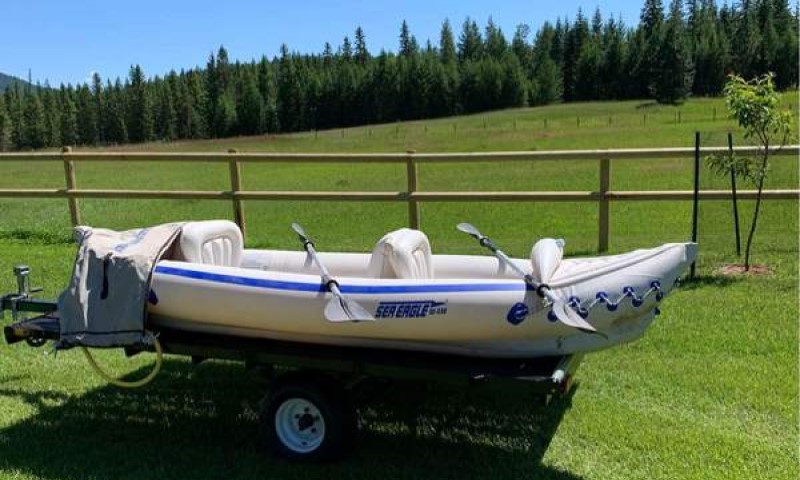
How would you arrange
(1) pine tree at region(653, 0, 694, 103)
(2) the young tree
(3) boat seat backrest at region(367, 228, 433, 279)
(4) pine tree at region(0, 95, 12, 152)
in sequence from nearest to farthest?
(3) boat seat backrest at region(367, 228, 433, 279) → (2) the young tree → (1) pine tree at region(653, 0, 694, 103) → (4) pine tree at region(0, 95, 12, 152)

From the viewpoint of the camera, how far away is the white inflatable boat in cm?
386

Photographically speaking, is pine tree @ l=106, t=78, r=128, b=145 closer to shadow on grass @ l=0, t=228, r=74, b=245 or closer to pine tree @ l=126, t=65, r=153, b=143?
pine tree @ l=126, t=65, r=153, b=143

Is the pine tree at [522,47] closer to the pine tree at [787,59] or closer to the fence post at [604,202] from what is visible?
the pine tree at [787,59]

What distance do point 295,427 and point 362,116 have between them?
4679 inches

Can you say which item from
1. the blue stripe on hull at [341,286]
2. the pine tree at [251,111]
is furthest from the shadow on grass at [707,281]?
the pine tree at [251,111]

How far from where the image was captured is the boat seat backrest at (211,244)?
477 centimetres

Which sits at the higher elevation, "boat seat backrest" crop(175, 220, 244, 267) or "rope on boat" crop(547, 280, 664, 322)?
"boat seat backrest" crop(175, 220, 244, 267)

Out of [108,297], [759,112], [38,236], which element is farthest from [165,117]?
[108,297]

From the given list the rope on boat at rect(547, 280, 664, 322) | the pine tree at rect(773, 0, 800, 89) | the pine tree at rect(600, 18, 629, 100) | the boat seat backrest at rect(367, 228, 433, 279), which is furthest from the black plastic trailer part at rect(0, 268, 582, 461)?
the pine tree at rect(600, 18, 629, 100)

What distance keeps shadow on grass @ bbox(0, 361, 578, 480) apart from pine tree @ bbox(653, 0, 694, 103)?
330ft

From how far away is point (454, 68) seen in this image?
387 feet

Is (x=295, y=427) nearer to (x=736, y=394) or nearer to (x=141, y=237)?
(x=141, y=237)

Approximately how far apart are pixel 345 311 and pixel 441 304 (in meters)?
0.47

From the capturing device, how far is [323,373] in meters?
4.32
